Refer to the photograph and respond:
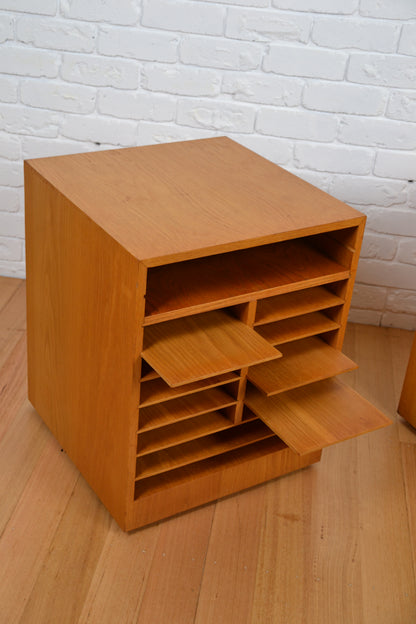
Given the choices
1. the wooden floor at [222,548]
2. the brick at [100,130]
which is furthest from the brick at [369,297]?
the brick at [100,130]

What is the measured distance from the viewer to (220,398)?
147cm

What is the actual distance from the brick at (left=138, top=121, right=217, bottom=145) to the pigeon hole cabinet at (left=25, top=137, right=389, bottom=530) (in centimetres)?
44

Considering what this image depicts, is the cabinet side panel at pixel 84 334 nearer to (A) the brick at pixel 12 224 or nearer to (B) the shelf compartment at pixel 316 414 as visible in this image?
(B) the shelf compartment at pixel 316 414

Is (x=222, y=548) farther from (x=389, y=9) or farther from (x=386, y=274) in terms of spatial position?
(x=389, y=9)

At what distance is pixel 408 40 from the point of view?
1.91 m

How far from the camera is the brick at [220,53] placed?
1.95 m

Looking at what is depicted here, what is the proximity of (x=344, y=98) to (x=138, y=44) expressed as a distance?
0.54m

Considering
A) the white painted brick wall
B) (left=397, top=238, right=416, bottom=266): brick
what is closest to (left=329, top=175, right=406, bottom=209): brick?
the white painted brick wall

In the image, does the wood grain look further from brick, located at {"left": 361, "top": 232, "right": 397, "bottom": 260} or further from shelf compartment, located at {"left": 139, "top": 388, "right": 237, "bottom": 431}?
shelf compartment, located at {"left": 139, "top": 388, "right": 237, "bottom": 431}

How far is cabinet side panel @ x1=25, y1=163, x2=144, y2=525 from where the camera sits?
4.23 ft

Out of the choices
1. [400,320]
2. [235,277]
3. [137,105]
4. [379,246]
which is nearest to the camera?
[235,277]

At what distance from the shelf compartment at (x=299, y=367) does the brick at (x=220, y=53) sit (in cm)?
81

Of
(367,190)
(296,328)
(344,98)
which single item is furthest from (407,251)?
(296,328)

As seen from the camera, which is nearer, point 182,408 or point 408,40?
point 182,408
